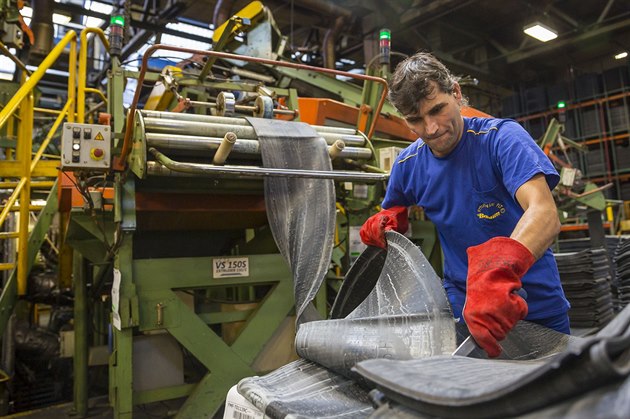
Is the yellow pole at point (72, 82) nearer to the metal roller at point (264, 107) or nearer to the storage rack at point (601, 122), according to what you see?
the metal roller at point (264, 107)

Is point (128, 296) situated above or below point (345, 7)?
below

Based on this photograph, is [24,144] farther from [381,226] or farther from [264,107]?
[381,226]

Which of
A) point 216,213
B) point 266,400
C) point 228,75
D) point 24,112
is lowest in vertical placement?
point 266,400

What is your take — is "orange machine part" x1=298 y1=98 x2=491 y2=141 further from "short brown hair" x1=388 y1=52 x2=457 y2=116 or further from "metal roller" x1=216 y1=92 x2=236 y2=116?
"short brown hair" x1=388 y1=52 x2=457 y2=116

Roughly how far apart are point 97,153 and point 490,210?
1822 mm

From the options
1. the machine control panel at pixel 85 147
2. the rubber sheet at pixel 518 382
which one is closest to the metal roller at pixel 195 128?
the machine control panel at pixel 85 147

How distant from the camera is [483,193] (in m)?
1.61

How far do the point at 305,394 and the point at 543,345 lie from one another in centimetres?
67

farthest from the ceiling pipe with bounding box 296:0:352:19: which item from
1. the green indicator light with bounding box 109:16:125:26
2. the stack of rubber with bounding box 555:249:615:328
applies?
the stack of rubber with bounding box 555:249:615:328

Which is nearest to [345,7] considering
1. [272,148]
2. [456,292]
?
[272,148]

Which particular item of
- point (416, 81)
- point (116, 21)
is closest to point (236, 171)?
point (416, 81)

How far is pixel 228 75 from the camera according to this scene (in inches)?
186

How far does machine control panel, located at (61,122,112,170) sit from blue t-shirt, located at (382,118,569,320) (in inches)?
59.6

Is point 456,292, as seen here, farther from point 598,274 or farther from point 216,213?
point 598,274
